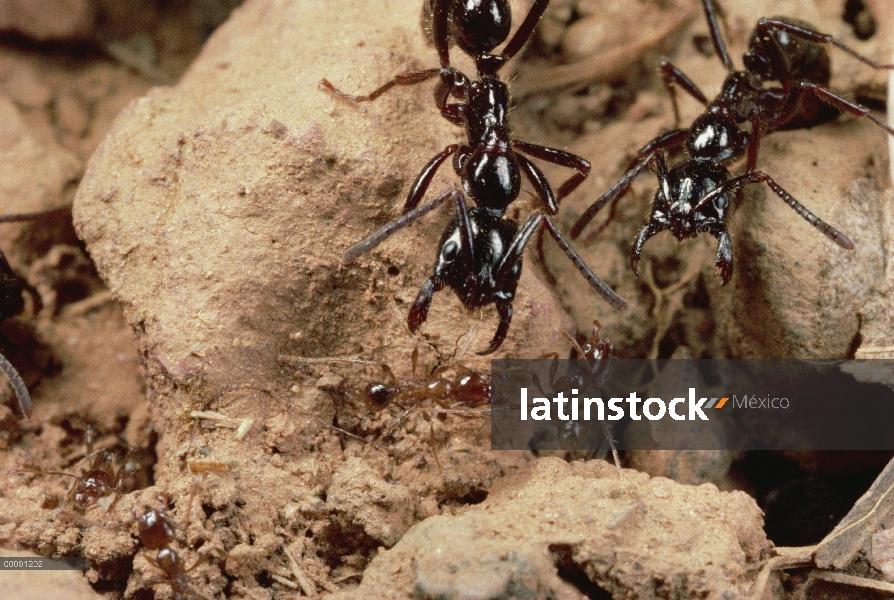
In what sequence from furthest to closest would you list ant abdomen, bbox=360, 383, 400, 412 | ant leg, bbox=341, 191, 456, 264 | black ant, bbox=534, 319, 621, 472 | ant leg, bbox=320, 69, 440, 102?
black ant, bbox=534, 319, 621, 472
ant leg, bbox=320, 69, 440, 102
ant abdomen, bbox=360, 383, 400, 412
ant leg, bbox=341, 191, 456, 264

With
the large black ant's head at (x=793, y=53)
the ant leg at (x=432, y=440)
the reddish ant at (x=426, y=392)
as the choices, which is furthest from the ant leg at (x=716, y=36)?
the ant leg at (x=432, y=440)

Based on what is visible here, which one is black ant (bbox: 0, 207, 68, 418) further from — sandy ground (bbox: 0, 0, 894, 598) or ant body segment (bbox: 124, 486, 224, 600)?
ant body segment (bbox: 124, 486, 224, 600)

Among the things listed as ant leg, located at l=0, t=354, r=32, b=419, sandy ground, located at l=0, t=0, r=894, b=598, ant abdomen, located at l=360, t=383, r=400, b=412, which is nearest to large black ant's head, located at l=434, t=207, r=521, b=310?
sandy ground, located at l=0, t=0, r=894, b=598

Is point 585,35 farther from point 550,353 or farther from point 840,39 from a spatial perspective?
point 550,353

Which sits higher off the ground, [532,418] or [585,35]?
[585,35]

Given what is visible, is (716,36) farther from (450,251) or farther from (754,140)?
(450,251)

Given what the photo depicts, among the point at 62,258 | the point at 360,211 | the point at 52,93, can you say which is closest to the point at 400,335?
the point at 360,211

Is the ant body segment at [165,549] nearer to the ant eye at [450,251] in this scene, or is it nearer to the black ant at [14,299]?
the black ant at [14,299]
